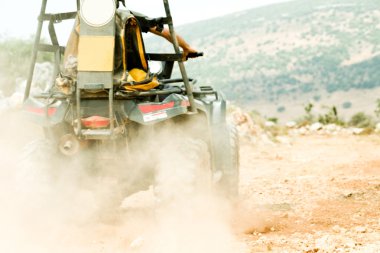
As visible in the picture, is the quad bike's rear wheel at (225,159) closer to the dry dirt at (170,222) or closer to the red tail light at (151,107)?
the dry dirt at (170,222)

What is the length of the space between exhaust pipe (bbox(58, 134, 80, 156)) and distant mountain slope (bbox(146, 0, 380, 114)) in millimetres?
Answer: 60723

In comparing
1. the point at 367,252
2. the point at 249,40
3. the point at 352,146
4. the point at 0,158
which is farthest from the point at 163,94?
the point at 249,40

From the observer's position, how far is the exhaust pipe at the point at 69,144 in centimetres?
566

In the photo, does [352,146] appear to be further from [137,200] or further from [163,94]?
[163,94]

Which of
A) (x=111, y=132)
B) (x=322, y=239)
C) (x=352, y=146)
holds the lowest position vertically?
(x=352, y=146)

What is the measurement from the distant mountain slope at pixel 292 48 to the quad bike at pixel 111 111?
60.0 metres

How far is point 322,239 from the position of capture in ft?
17.4

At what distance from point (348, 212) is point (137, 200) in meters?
2.61

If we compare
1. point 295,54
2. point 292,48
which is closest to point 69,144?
point 295,54

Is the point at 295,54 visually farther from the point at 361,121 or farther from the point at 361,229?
the point at 361,229

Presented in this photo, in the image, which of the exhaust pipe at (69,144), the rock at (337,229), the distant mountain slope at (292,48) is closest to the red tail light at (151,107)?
the exhaust pipe at (69,144)

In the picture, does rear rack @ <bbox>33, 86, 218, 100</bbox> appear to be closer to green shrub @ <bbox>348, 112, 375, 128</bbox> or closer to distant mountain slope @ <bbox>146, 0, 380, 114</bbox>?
green shrub @ <bbox>348, 112, 375, 128</bbox>

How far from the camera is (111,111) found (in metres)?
5.32

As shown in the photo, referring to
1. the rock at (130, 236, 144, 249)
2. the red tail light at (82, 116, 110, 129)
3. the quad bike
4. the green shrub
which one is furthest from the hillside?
the rock at (130, 236, 144, 249)
